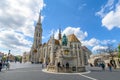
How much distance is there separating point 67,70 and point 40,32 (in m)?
90.0

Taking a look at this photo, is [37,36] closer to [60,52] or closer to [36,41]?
[36,41]

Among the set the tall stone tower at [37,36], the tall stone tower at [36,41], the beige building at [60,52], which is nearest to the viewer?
the beige building at [60,52]

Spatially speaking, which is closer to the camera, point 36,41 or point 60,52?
point 60,52

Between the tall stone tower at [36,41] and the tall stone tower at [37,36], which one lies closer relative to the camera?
the tall stone tower at [36,41]

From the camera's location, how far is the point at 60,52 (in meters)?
28.7

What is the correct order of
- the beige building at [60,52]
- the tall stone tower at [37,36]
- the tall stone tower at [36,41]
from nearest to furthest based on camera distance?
the beige building at [60,52] < the tall stone tower at [36,41] < the tall stone tower at [37,36]

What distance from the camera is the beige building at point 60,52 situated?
27.0 metres

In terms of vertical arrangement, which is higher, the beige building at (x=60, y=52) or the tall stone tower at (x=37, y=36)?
the tall stone tower at (x=37, y=36)

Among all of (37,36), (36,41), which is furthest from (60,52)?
(36,41)

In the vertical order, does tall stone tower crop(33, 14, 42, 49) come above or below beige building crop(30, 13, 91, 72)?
above

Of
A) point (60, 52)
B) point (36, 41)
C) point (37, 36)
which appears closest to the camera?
point (60, 52)

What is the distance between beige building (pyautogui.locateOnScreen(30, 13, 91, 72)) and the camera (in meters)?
27.0

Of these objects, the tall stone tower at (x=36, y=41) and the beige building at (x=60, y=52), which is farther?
the tall stone tower at (x=36, y=41)

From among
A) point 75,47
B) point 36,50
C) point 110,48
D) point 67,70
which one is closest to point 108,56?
point 110,48
